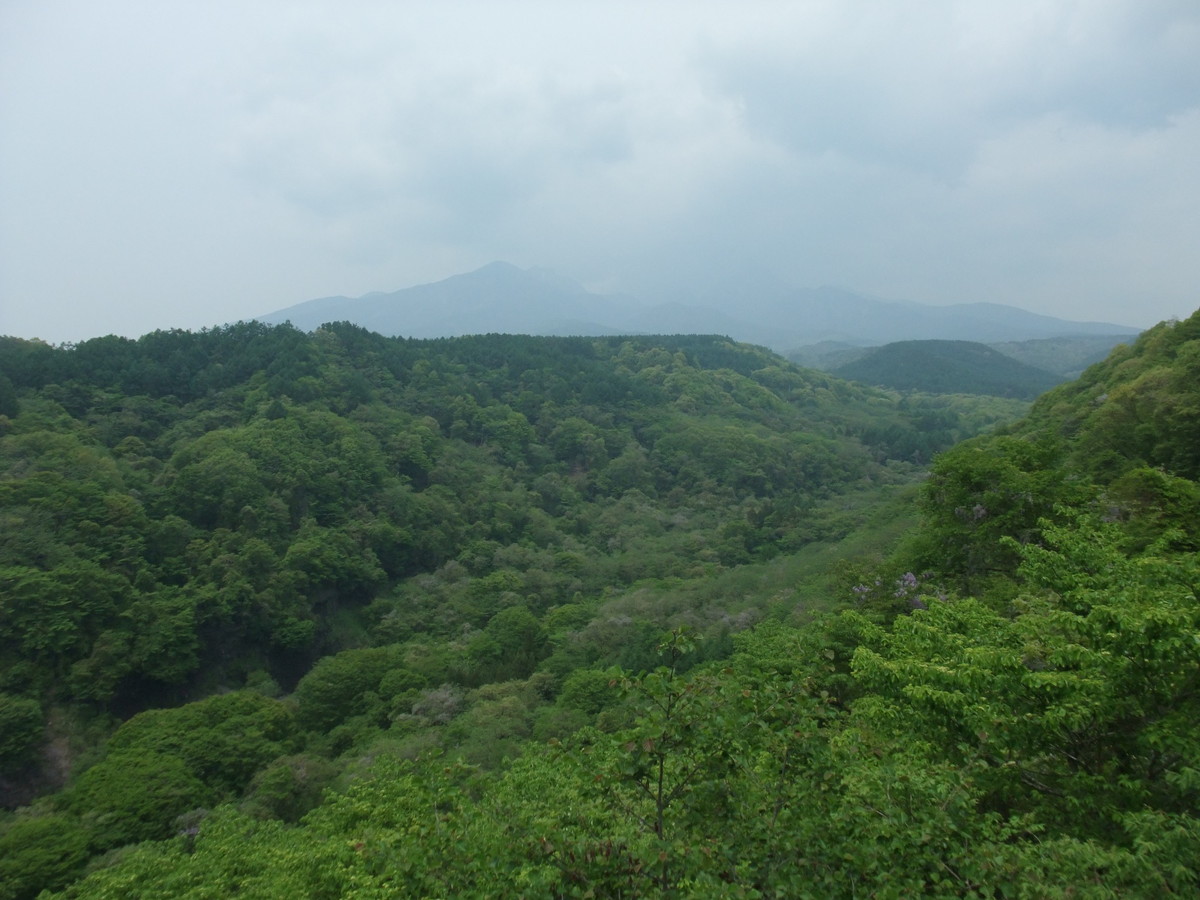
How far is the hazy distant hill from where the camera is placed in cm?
10512

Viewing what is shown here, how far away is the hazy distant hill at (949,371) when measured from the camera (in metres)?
105

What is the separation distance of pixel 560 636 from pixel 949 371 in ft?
349

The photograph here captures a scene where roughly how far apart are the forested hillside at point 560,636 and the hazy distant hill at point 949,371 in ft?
173

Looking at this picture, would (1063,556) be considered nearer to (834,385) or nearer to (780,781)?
(780,781)

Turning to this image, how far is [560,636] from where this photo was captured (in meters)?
25.9

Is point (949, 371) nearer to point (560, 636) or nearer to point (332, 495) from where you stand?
point (332, 495)

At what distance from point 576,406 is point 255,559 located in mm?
34211

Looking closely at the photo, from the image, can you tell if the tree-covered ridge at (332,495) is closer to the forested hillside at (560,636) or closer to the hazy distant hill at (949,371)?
the forested hillside at (560,636)

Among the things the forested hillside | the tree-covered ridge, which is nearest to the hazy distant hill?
the tree-covered ridge

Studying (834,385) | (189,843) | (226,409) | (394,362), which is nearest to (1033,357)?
(834,385)

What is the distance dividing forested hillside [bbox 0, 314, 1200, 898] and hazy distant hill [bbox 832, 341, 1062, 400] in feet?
173

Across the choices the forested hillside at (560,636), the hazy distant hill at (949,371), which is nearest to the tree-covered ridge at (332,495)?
the forested hillside at (560,636)

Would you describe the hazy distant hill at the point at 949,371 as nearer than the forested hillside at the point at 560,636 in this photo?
No

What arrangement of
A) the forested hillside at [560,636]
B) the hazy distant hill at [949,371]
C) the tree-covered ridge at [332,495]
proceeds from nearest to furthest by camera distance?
the forested hillside at [560,636], the tree-covered ridge at [332,495], the hazy distant hill at [949,371]
